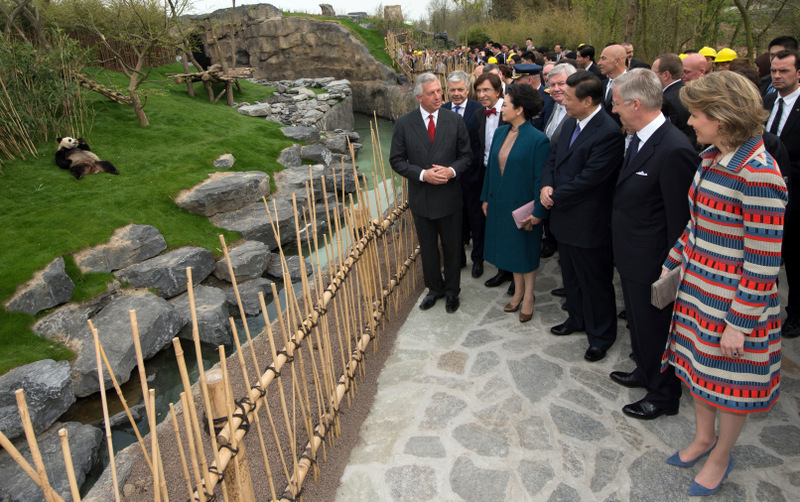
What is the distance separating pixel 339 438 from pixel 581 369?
1.54m

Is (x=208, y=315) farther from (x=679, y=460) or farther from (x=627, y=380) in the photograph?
(x=679, y=460)

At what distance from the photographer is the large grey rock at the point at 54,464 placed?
3.41 m

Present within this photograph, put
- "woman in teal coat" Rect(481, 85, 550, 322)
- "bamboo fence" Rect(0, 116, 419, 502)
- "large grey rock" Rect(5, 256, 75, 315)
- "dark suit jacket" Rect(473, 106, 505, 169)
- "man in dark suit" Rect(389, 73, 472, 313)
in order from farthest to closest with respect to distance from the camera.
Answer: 1. "large grey rock" Rect(5, 256, 75, 315)
2. "dark suit jacket" Rect(473, 106, 505, 169)
3. "man in dark suit" Rect(389, 73, 472, 313)
4. "woman in teal coat" Rect(481, 85, 550, 322)
5. "bamboo fence" Rect(0, 116, 419, 502)

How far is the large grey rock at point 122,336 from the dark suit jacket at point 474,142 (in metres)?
3.11

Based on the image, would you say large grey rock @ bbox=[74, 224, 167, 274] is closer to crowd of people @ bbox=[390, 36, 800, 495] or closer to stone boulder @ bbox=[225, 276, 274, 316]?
stone boulder @ bbox=[225, 276, 274, 316]

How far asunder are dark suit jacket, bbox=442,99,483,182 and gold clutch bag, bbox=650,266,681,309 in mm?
2260

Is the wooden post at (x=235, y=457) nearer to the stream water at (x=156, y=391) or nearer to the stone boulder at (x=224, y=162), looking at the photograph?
the stream water at (x=156, y=391)

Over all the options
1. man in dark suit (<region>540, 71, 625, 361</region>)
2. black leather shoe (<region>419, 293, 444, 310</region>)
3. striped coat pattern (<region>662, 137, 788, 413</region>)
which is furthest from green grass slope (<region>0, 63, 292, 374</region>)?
striped coat pattern (<region>662, 137, 788, 413</region>)

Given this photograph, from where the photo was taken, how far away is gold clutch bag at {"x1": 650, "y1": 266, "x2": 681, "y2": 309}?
7.91 feet

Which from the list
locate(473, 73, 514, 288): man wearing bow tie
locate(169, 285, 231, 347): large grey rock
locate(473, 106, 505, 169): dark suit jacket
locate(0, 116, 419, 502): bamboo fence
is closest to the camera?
locate(0, 116, 419, 502): bamboo fence

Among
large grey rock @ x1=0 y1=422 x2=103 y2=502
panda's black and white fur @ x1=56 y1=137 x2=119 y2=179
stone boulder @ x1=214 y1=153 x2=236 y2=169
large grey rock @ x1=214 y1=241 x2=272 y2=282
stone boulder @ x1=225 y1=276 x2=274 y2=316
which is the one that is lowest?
large grey rock @ x1=0 y1=422 x2=103 y2=502

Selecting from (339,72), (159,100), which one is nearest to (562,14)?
(339,72)

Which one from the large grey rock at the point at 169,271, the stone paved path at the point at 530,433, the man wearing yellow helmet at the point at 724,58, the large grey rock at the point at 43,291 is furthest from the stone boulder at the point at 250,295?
the man wearing yellow helmet at the point at 724,58

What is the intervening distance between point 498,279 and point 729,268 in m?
2.37
